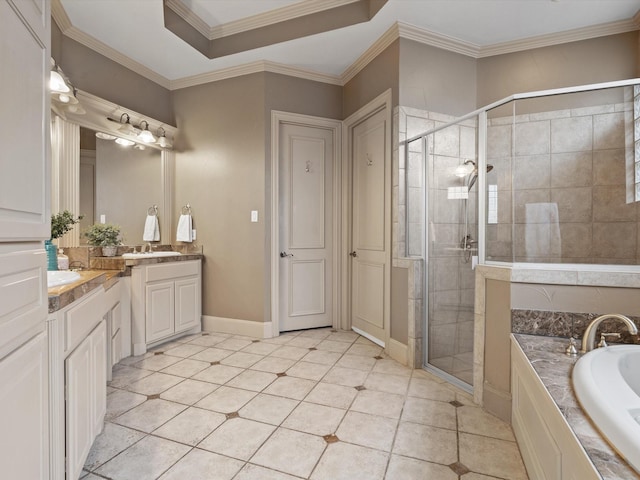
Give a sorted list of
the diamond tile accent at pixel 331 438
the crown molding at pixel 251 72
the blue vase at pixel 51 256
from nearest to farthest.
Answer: the diamond tile accent at pixel 331 438 → the blue vase at pixel 51 256 → the crown molding at pixel 251 72

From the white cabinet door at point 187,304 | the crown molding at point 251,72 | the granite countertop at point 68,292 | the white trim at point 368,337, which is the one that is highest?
the crown molding at point 251,72

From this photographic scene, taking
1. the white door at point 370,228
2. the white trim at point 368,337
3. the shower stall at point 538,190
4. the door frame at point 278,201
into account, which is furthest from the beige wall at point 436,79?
the white trim at point 368,337

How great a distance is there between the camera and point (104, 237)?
295 centimetres

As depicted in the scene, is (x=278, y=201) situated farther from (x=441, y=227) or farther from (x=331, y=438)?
(x=331, y=438)

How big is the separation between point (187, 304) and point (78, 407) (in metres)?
2.12

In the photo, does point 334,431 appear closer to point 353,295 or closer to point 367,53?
point 353,295

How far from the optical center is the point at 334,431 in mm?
1851

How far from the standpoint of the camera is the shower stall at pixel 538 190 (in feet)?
6.73

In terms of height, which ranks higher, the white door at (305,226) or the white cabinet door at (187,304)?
the white door at (305,226)

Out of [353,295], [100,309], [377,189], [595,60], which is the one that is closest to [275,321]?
[353,295]

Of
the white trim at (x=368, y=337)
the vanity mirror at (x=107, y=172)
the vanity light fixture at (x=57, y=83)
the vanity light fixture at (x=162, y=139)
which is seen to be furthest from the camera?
the vanity light fixture at (x=162, y=139)

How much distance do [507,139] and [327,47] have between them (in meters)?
1.88

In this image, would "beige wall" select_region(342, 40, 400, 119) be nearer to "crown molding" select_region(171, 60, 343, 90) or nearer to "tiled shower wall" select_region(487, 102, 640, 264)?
"crown molding" select_region(171, 60, 343, 90)

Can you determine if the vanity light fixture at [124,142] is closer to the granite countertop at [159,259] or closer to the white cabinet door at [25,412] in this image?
the granite countertop at [159,259]
